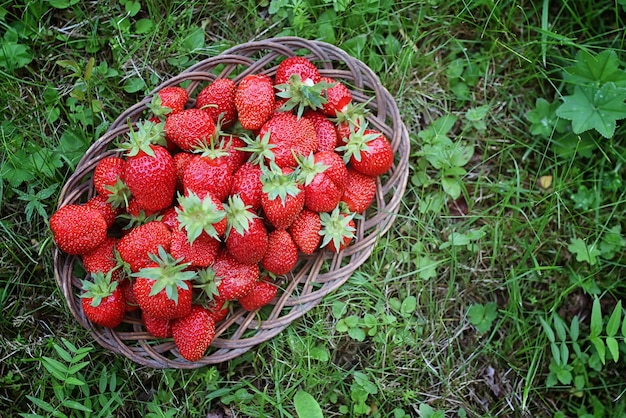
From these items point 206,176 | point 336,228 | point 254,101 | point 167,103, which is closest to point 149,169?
point 206,176

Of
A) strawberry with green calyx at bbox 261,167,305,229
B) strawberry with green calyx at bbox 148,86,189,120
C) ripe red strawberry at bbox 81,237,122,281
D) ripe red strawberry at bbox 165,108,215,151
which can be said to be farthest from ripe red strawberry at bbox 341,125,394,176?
ripe red strawberry at bbox 81,237,122,281

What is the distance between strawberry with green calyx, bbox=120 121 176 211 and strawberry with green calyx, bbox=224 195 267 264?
0.20m

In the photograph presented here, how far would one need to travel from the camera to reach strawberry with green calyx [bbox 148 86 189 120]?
200 cm

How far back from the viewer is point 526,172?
7.98 ft

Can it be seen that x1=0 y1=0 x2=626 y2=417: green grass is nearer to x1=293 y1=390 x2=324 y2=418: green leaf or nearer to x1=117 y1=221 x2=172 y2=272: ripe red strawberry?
x1=293 y1=390 x2=324 y2=418: green leaf

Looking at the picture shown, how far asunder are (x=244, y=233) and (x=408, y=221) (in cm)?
74

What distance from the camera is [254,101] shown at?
1959 millimetres

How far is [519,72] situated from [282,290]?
125 centimetres

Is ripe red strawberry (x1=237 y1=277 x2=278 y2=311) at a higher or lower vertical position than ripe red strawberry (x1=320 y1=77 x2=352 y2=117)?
lower

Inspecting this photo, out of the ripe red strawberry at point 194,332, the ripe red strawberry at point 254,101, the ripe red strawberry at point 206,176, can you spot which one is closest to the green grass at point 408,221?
the ripe red strawberry at point 194,332

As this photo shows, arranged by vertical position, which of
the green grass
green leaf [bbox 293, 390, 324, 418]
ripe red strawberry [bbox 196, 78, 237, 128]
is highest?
ripe red strawberry [bbox 196, 78, 237, 128]

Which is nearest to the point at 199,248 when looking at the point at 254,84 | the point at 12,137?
the point at 254,84

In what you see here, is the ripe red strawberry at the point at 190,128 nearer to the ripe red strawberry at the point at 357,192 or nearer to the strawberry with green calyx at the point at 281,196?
the strawberry with green calyx at the point at 281,196

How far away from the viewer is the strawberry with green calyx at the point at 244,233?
Answer: 182 centimetres
